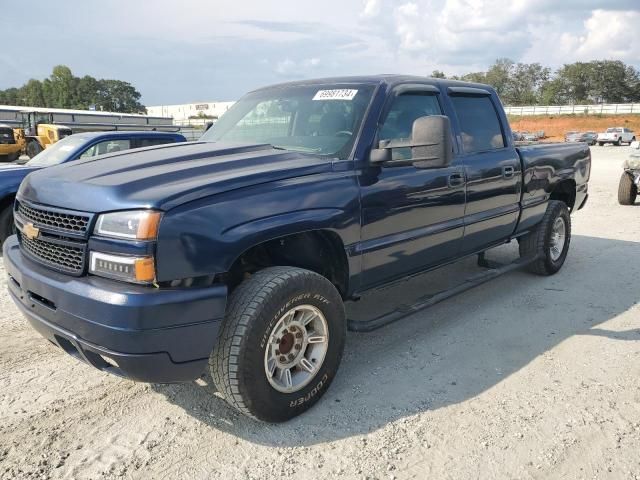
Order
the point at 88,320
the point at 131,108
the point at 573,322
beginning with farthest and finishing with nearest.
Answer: the point at 131,108
the point at 573,322
the point at 88,320

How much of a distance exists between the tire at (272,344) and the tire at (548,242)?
320cm

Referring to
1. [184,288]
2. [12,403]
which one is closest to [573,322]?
[184,288]

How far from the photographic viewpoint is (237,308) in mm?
2682

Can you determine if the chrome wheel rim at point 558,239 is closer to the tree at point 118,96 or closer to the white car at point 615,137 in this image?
the white car at point 615,137

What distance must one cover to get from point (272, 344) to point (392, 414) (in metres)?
0.83

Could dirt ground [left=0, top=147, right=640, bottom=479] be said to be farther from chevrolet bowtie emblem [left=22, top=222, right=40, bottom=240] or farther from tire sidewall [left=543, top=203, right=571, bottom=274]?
tire sidewall [left=543, top=203, right=571, bottom=274]

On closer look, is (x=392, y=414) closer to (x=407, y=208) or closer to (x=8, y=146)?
(x=407, y=208)

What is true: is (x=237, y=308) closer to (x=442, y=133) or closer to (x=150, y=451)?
(x=150, y=451)

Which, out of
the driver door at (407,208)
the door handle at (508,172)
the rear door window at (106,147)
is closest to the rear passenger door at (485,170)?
the door handle at (508,172)

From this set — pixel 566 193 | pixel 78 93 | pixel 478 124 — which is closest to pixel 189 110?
pixel 78 93

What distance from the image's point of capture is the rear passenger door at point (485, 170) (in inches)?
168

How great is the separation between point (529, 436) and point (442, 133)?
5.79 feet

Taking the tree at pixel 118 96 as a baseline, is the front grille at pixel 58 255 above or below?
below

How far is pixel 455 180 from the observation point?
4.02 meters
